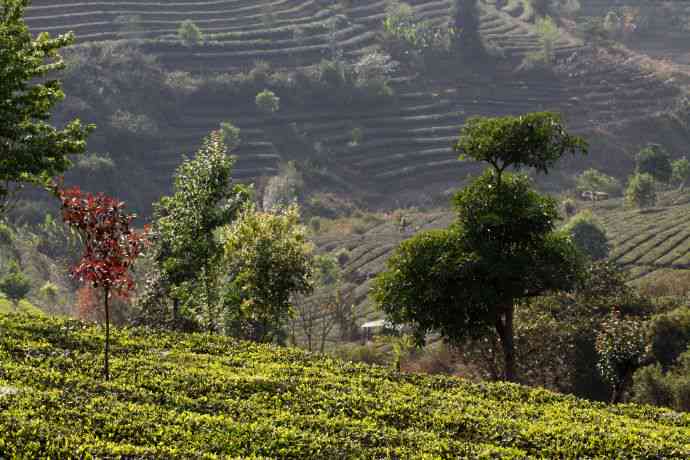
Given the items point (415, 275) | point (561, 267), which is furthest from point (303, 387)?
point (561, 267)

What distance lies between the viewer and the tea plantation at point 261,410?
17.4m

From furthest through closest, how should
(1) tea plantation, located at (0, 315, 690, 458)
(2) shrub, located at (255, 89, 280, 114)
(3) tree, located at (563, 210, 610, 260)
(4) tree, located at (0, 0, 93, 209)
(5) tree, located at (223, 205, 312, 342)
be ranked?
(2) shrub, located at (255, 89, 280, 114) → (3) tree, located at (563, 210, 610, 260) → (5) tree, located at (223, 205, 312, 342) → (4) tree, located at (0, 0, 93, 209) → (1) tea plantation, located at (0, 315, 690, 458)

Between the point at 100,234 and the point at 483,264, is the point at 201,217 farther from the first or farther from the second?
the point at 100,234

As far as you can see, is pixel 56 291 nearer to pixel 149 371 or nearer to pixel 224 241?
pixel 224 241

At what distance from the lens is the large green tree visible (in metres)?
35.2

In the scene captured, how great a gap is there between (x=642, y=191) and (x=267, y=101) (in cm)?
7675

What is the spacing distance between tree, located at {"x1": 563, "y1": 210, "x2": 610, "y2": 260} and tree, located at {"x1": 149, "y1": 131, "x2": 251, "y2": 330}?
2583 inches

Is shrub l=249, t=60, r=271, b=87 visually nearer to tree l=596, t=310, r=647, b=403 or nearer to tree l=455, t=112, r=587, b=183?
tree l=455, t=112, r=587, b=183

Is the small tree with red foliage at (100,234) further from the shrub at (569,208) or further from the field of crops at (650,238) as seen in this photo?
the shrub at (569,208)

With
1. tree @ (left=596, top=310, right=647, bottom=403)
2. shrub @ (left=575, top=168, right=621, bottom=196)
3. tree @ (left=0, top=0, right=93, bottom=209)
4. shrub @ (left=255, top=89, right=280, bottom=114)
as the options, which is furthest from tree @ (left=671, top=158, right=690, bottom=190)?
tree @ (left=0, top=0, right=93, bottom=209)

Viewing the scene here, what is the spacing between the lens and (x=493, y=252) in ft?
116

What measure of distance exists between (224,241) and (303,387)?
1961 centimetres

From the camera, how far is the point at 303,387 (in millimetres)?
23172

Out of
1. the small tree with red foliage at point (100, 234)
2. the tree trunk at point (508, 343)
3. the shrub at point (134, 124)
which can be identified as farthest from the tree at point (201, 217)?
the shrub at point (134, 124)
